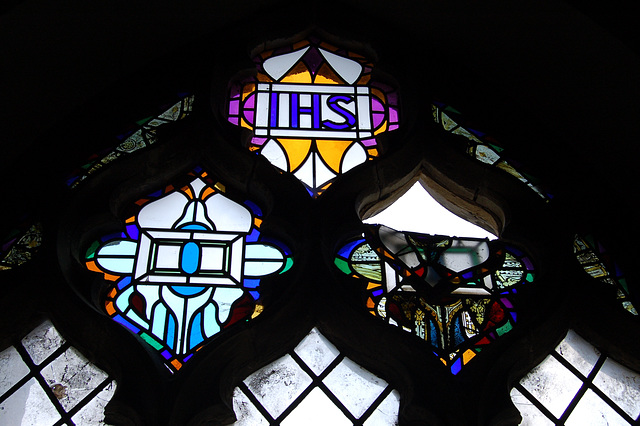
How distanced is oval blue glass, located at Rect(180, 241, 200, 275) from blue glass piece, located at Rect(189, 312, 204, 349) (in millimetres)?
192

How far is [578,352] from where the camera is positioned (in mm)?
2943

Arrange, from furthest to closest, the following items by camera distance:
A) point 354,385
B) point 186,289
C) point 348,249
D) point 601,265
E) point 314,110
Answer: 1. point 314,110
2. point 601,265
3. point 348,249
4. point 186,289
5. point 354,385

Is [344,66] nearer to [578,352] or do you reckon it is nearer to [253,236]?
[253,236]

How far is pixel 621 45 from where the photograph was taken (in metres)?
3.17

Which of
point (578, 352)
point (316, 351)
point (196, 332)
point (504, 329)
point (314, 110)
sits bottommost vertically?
point (578, 352)

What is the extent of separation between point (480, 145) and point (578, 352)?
2.95 feet

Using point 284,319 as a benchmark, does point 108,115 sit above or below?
above

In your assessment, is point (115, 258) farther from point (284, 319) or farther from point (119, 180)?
point (284, 319)

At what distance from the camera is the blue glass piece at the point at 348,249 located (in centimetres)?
311

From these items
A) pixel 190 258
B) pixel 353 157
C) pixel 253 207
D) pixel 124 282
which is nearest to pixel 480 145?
pixel 353 157

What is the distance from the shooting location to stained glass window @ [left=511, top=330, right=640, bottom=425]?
276cm

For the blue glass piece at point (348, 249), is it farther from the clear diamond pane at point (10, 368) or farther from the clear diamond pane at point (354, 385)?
the clear diamond pane at point (10, 368)

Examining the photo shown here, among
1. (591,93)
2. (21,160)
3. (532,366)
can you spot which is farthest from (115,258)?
(591,93)

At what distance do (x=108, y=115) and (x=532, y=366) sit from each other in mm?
1674
